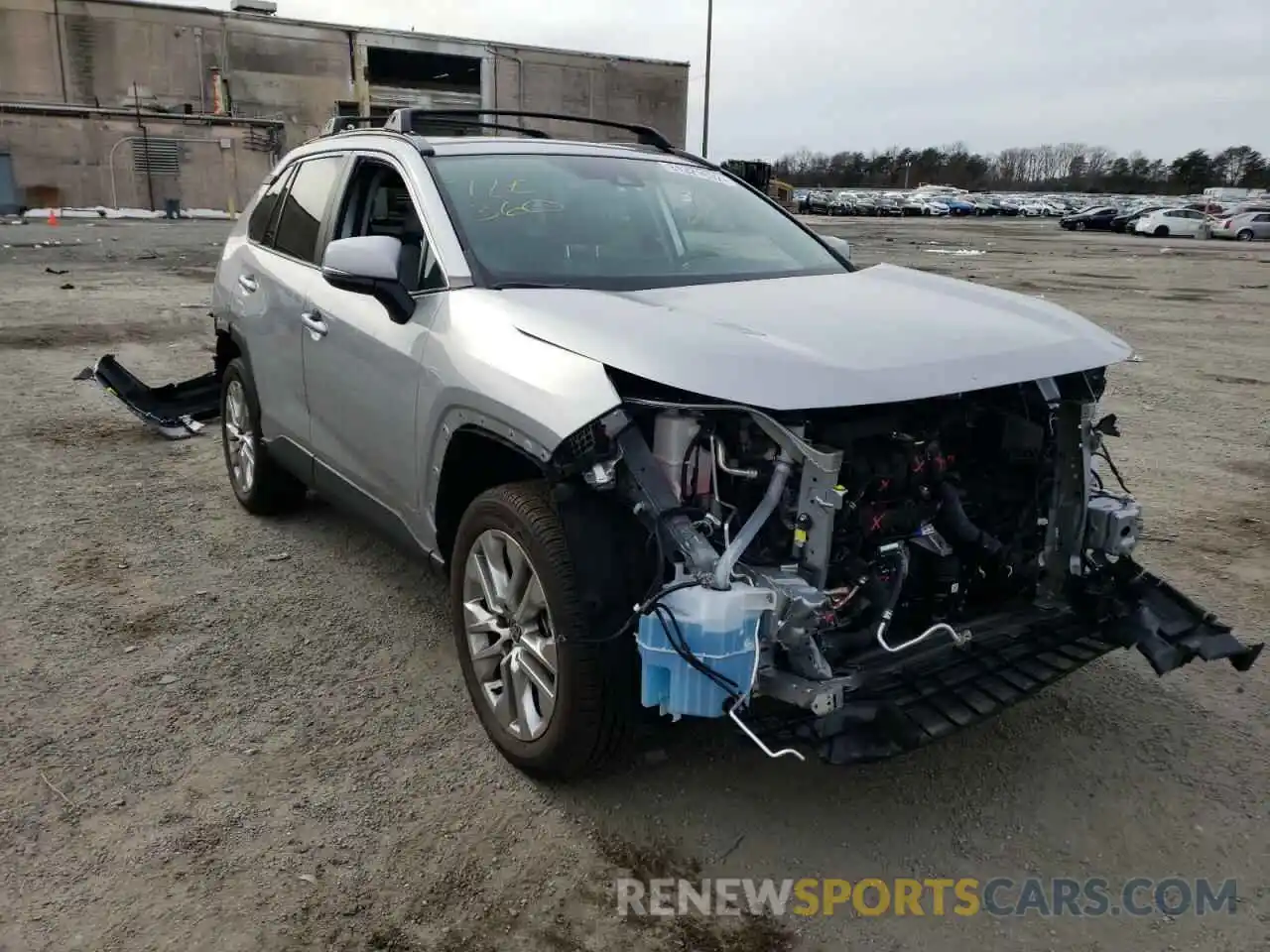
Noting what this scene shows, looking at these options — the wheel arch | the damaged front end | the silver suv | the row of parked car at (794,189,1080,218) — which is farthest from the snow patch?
the damaged front end

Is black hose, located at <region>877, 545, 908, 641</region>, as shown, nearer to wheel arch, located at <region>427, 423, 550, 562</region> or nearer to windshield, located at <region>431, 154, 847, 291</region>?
wheel arch, located at <region>427, 423, 550, 562</region>

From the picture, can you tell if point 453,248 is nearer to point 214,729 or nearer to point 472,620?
point 472,620

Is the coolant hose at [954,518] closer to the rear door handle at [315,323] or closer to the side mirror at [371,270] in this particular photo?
the side mirror at [371,270]

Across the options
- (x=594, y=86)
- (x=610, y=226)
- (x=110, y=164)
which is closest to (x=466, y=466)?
(x=610, y=226)

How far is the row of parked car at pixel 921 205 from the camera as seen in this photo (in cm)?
6123

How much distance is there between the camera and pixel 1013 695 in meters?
2.75

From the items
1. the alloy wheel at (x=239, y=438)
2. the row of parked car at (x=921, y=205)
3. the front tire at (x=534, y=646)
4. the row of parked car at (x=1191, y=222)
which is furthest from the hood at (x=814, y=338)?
the row of parked car at (x=921, y=205)

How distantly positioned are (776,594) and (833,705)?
0.32 m

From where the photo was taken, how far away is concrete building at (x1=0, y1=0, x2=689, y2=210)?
41.1m

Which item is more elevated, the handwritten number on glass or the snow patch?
the handwritten number on glass

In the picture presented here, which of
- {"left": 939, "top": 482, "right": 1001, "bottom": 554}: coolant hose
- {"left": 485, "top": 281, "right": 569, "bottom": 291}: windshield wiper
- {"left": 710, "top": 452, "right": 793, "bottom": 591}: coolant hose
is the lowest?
{"left": 939, "top": 482, "right": 1001, "bottom": 554}: coolant hose

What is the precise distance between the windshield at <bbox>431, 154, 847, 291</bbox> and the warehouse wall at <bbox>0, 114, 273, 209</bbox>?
4332 centimetres

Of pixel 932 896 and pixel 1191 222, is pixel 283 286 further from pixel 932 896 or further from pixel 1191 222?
pixel 1191 222

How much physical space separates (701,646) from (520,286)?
1.43 meters
